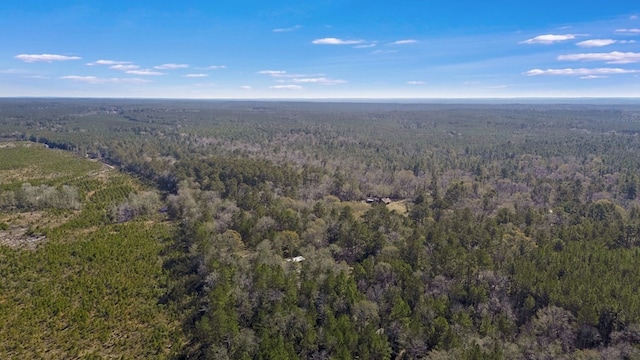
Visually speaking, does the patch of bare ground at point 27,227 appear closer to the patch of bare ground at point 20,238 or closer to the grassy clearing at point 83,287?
the patch of bare ground at point 20,238

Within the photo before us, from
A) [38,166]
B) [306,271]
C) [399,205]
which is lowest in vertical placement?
[399,205]

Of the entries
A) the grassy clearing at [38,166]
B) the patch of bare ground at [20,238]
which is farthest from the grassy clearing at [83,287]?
the grassy clearing at [38,166]

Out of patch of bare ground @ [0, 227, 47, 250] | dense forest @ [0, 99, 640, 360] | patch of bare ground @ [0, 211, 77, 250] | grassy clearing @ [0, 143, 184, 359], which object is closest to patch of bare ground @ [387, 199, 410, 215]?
dense forest @ [0, 99, 640, 360]

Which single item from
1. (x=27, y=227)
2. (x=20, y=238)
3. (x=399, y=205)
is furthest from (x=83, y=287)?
(x=399, y=205)

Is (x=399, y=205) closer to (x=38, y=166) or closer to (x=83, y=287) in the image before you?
(x=83, y=287)

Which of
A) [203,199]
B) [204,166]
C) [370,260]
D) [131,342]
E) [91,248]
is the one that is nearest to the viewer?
[131,342]

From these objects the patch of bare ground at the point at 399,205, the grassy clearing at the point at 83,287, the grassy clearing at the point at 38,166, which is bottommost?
the patch of bare ground at the point at 399,205

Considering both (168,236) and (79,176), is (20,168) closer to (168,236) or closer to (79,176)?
(79,176)

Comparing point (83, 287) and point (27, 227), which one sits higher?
point (27, 227)

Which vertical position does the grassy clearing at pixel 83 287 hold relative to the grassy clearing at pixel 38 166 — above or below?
below

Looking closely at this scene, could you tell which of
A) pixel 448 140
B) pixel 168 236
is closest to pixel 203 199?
pixel 168 236

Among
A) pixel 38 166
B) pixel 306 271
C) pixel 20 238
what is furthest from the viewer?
pixel 38 166
